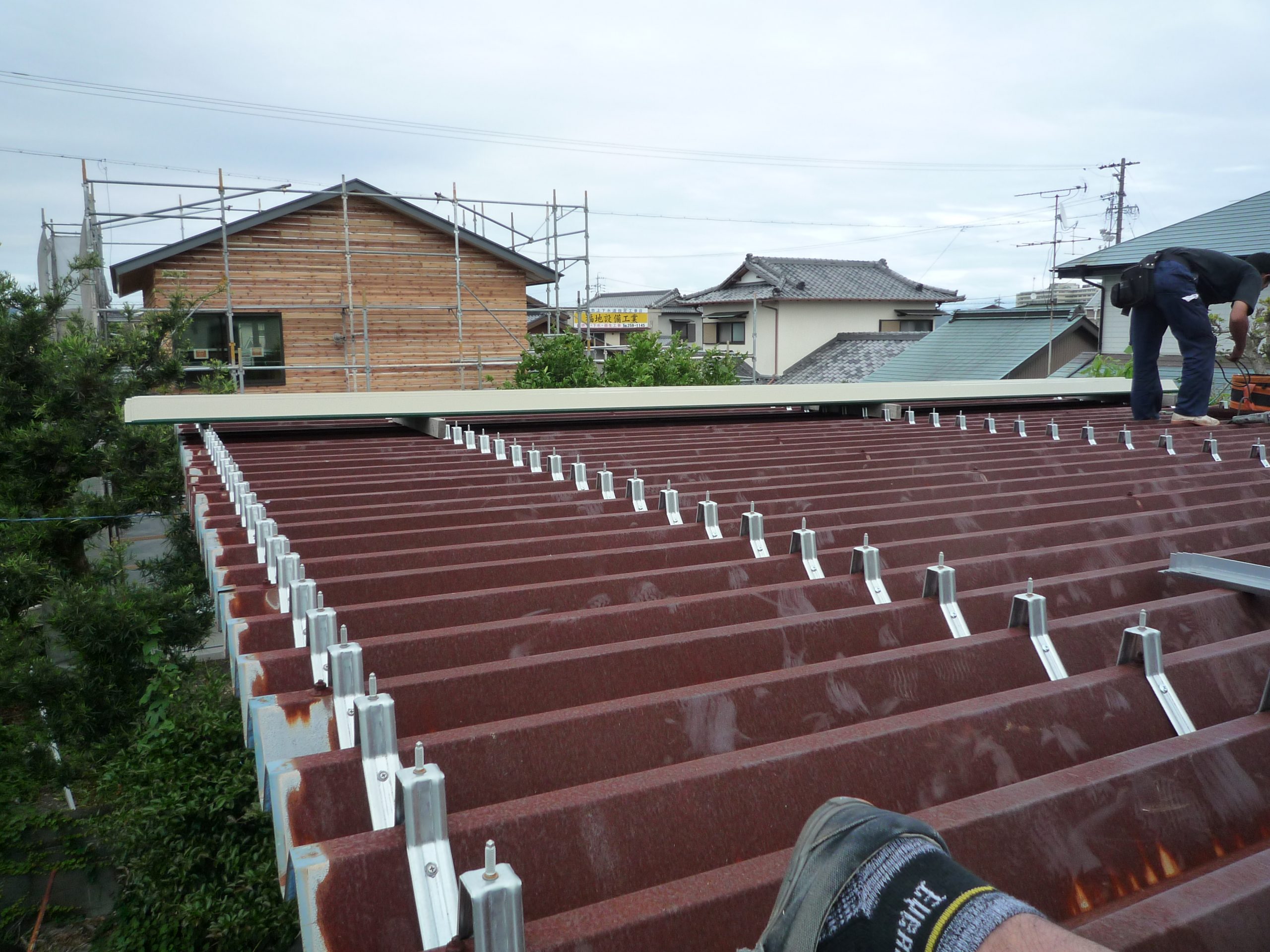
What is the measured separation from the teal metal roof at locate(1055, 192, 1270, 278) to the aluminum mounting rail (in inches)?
448

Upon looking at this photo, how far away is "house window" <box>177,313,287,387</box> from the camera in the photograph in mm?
17484

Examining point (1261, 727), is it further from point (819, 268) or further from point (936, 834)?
point (819, 268)

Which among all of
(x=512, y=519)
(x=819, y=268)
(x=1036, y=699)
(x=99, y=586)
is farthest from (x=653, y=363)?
(x=819, y=268)

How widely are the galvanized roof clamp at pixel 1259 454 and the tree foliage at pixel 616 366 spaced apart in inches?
481

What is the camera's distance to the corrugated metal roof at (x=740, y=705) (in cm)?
115

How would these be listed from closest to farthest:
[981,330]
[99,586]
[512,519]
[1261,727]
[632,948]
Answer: [632,948], [1261,727], [512,519], [99,586], [981,330]

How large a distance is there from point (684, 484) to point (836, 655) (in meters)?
1.55

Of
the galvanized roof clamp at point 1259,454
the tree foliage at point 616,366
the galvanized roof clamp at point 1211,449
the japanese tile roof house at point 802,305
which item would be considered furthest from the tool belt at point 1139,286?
the japanese tile roof house at point 802,305

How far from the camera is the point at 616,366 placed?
18.2m

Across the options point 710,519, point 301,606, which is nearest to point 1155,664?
point 710,519

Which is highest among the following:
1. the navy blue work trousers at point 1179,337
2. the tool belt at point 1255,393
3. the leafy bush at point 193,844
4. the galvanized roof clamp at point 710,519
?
the navy blue work trousers at point 1179,337

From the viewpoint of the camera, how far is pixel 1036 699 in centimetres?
156

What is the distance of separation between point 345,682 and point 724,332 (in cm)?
3472

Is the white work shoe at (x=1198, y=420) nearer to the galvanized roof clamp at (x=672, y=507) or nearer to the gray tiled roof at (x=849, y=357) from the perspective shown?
the galvanized roof clamp at (x=672, y=507)
